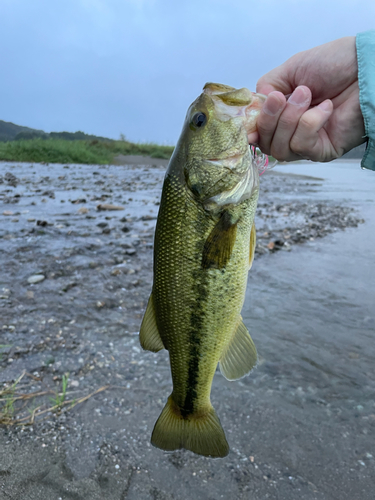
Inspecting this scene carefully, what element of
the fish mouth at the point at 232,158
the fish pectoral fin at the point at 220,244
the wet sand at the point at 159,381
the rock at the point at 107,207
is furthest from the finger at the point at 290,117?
the rock at the point at 107,207

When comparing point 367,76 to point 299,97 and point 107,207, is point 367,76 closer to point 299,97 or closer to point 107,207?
point 299,97

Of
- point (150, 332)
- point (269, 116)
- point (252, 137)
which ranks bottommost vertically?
point (150, 332)

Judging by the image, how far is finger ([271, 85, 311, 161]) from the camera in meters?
2.31

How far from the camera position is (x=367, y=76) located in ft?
8.31

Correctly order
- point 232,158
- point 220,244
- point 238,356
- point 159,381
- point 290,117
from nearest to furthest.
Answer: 1. point 220,244
2. point 232,158
3. point 290,117
4. point 238,356
5. point 159,381

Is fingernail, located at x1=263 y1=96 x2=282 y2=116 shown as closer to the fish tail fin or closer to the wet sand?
the fish tail fin

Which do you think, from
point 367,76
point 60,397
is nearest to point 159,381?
point 60,397

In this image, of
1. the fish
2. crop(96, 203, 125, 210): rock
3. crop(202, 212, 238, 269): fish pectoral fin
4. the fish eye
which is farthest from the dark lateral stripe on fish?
crop(96, 203, 125, 210): rock

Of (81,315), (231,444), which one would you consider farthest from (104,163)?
(231,444)

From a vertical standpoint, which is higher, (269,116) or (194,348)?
(269,116)

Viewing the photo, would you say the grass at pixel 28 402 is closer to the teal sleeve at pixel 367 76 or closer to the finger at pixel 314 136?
the finger at pixel 314 136

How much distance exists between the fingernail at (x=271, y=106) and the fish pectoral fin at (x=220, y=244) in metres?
0.66

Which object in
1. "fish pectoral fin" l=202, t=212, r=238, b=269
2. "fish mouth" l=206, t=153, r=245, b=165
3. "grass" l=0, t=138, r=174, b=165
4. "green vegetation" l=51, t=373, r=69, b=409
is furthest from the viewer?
"grass" l=0, t=138, r=174, b=165

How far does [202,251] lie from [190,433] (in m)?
1.18
